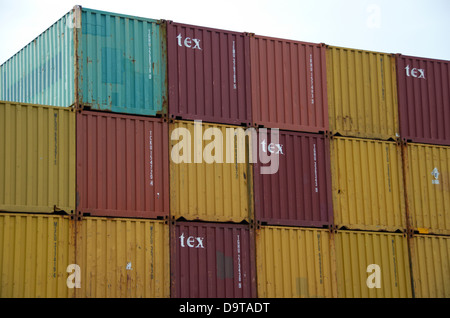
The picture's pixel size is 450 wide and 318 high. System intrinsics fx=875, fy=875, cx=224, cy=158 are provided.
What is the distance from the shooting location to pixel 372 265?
77.2 feet

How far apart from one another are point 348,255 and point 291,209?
2.02m

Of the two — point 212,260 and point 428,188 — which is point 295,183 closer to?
point 212,260

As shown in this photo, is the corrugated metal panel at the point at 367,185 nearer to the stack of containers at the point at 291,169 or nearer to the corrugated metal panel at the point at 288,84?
the stack of containers at the point at 291,169

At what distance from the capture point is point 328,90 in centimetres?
2436

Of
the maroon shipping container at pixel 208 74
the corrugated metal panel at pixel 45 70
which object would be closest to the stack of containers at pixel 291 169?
the maroon shipping container at pixel 208 74

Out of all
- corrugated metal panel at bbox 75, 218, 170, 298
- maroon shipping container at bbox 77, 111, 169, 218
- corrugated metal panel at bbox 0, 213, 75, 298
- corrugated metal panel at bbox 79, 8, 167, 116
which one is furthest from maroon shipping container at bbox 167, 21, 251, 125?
corrugated metal panel at bbox 0, 213, 75, 298

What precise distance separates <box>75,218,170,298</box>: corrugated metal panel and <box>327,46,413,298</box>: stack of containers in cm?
Answer: 498

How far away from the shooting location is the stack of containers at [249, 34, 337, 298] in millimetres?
22500

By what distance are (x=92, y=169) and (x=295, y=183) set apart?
→ 5.55 metres

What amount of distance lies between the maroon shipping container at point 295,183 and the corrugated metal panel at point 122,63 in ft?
10.4

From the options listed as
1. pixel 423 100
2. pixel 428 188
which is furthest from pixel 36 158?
pixel 423 100

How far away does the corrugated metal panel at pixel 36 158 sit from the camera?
20.1 m
